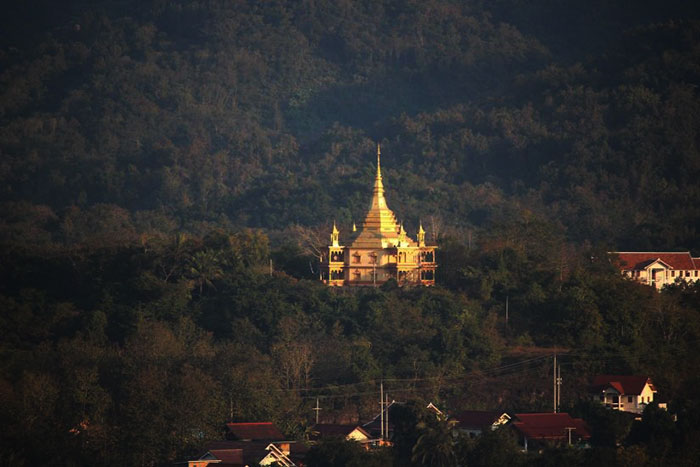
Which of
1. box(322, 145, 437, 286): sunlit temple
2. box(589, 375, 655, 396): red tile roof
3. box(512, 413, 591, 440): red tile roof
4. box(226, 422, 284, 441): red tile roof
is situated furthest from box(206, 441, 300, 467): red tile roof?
box(322, 145, 437, 286): sunlit temple

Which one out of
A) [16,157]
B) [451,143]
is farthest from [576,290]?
[16,157]

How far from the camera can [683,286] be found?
222ft

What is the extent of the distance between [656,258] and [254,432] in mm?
27628

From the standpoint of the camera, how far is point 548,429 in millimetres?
52094

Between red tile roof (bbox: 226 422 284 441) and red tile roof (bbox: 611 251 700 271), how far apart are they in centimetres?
Answer: 2530

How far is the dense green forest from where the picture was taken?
5362 centimetres

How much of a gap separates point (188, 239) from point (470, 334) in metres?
11.9

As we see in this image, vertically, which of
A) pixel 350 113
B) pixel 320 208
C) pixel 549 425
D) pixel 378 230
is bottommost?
pixel 549 425

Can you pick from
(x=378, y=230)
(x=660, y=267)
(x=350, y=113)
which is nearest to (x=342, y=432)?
(x=378, y=230)

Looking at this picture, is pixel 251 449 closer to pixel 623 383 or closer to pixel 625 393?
pixel 625 393

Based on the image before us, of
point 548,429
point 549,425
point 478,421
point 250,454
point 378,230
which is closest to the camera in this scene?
point 250,454

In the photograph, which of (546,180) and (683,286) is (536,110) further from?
(683,286)

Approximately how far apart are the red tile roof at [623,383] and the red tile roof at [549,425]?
3.80 m

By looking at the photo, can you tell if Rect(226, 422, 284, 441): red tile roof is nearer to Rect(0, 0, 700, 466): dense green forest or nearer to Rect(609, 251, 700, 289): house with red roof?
Rect(0, 0, 700, 466): dense green forest
